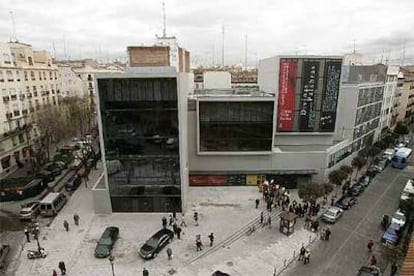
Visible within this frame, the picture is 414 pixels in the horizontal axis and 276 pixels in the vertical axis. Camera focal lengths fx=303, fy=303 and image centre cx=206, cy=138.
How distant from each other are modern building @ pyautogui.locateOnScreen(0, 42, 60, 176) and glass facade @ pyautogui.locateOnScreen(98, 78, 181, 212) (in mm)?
22720

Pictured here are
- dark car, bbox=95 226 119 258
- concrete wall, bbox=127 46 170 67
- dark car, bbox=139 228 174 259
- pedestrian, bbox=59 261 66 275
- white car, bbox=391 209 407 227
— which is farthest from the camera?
concrete wall, bbox=127 46 170 67

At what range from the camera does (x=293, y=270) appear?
872 inches

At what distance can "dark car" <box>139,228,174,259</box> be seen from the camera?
74.7ft

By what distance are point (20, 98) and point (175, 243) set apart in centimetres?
3567

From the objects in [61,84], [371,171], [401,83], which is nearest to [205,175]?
[371,171]

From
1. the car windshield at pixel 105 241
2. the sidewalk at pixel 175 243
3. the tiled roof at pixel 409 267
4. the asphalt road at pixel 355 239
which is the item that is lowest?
the asphalt road at pixel 355 239

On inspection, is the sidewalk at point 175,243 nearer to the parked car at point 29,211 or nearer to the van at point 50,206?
the van at point 50,206

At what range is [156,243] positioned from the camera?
23.5 meters

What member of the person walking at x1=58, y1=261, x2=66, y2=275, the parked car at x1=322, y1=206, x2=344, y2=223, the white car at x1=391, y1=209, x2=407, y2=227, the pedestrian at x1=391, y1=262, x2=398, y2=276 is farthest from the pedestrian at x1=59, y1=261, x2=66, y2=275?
the white car at x1=391, y1=209, x2=407, y2=227

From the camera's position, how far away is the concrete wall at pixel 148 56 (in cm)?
3319

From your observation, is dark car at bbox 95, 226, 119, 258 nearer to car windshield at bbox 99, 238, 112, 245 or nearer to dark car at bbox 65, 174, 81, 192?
car windshield at bbox 99, 238, 112, 245

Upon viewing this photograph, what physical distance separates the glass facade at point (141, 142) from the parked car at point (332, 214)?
1411 centimetres

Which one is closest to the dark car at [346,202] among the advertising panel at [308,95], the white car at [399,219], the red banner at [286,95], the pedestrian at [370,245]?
the white car at [399,219]

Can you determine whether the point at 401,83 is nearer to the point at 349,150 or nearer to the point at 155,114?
the point at 349,150
